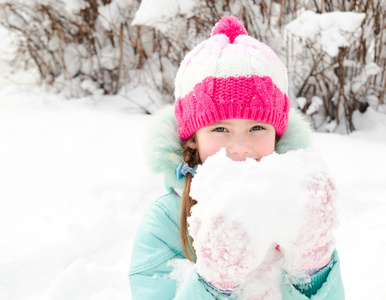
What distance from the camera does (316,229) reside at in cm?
89

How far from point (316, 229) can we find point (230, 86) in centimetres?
58

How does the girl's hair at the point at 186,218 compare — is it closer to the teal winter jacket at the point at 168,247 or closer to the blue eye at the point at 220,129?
the teal winter jacket at the point at 168,247

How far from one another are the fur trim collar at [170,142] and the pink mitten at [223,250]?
19.2 inches

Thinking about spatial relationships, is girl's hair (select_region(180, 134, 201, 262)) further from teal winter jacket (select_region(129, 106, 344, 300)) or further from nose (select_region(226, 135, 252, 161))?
nose (select_region(226, 135, 252, 161))

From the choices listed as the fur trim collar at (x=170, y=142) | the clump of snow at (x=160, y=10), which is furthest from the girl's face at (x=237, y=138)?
the clump of snow at (x=160, y=10)

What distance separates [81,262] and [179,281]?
92 centimetres

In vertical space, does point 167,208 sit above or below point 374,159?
above

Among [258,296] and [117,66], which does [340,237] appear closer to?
[258,296]

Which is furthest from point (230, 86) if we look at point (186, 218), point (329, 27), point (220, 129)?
point (329, 27)

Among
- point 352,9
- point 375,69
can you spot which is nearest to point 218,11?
point 352,9

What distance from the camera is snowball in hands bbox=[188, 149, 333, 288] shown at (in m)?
0.84

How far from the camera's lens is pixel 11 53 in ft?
17.2

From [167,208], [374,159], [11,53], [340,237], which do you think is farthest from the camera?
[11,53]

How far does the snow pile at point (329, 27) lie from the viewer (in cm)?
279
